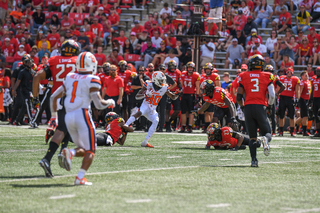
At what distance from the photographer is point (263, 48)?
20.4 m

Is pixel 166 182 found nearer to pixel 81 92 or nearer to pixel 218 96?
pixel 81 92

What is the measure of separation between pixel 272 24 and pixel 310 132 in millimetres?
5663

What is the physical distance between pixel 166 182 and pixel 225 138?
486 cm

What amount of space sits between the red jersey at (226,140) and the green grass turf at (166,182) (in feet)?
1.32

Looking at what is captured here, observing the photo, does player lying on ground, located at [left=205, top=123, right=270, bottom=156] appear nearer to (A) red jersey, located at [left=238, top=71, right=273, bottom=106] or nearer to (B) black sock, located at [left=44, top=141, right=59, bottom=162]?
(A) red jersey, located at [left=238, top=71, right=273, bottom=106]

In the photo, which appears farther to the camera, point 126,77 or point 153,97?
point 126,77

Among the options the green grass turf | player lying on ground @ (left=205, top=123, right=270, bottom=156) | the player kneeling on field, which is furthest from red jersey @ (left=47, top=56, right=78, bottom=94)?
player lying on ground @ (left=205, top=123, right=270, bottom=156)

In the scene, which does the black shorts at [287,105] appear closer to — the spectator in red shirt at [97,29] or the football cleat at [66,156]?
the spectator in red shirt at [97,29]

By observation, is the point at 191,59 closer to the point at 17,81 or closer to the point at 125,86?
the point at 125,86

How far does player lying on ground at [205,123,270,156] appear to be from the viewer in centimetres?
1124

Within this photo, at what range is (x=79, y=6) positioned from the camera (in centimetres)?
2555

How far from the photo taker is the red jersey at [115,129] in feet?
37.4

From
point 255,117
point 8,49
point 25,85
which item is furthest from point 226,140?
point 8,49

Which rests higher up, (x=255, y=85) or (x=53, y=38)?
(x=255, y=85)
